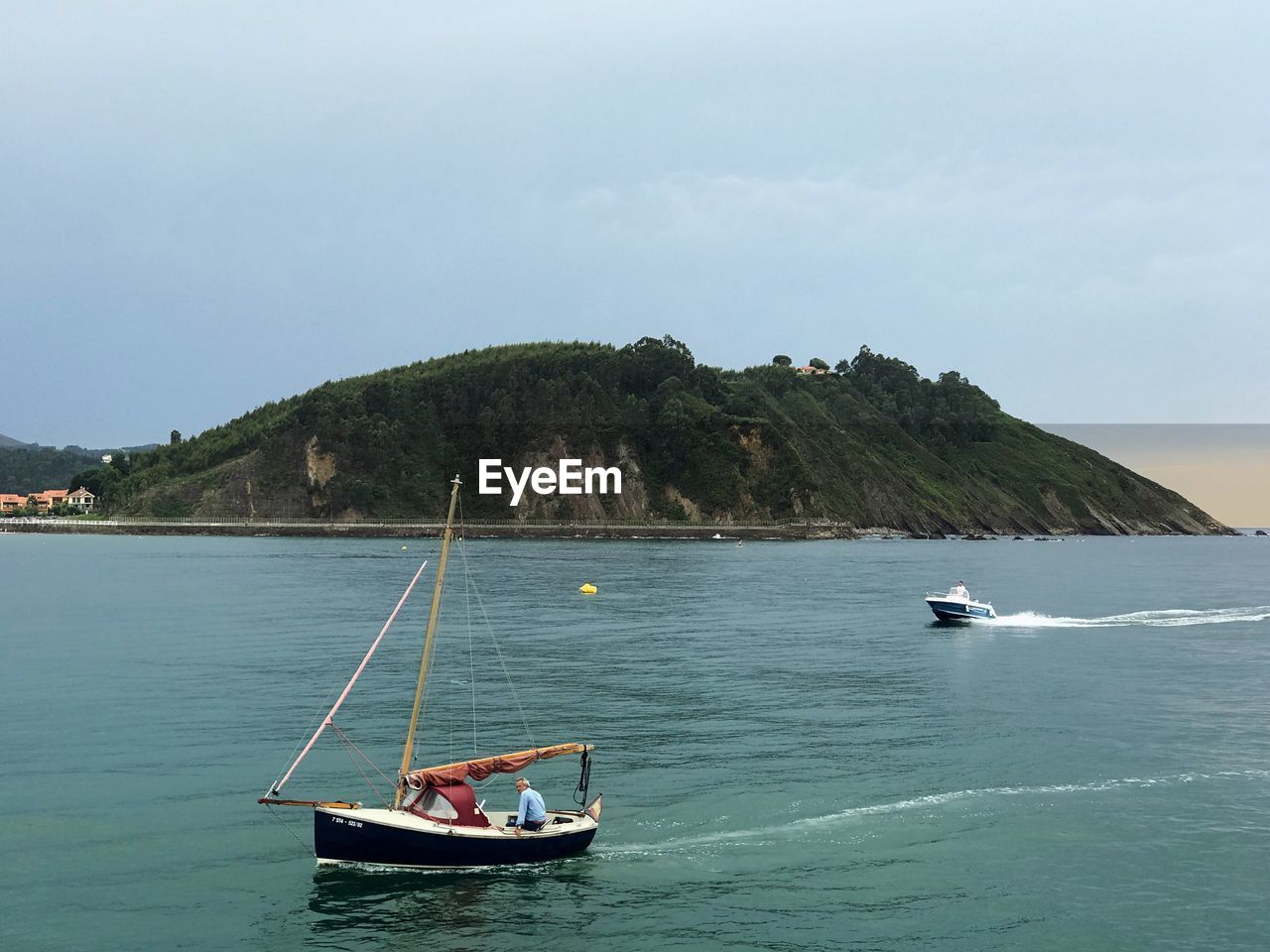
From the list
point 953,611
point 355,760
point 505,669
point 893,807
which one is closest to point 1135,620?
point 953,611

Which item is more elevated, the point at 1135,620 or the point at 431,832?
the point at 431,832

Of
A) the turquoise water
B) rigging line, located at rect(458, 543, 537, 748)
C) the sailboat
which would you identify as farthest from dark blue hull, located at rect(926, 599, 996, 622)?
the sailboat

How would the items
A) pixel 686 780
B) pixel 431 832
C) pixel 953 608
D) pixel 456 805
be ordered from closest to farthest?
pixel 431 832
pixel 456 805
pixel 686 780
pixel 953 608

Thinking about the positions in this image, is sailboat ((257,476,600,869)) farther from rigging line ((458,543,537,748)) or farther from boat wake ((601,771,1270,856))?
rigging line ((458,543,537,748))

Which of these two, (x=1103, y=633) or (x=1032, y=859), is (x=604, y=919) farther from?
(x=1103, y=633)

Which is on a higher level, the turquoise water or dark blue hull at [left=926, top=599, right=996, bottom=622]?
dark blue hull at [left=926, top=599, right=996, bottom=622]

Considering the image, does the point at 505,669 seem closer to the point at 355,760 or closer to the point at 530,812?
the point at 355,760

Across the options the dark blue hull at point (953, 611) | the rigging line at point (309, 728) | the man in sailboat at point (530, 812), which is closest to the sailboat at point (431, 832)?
the man in sailboat at point (530, 812)

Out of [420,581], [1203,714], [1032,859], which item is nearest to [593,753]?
[1032,859]
